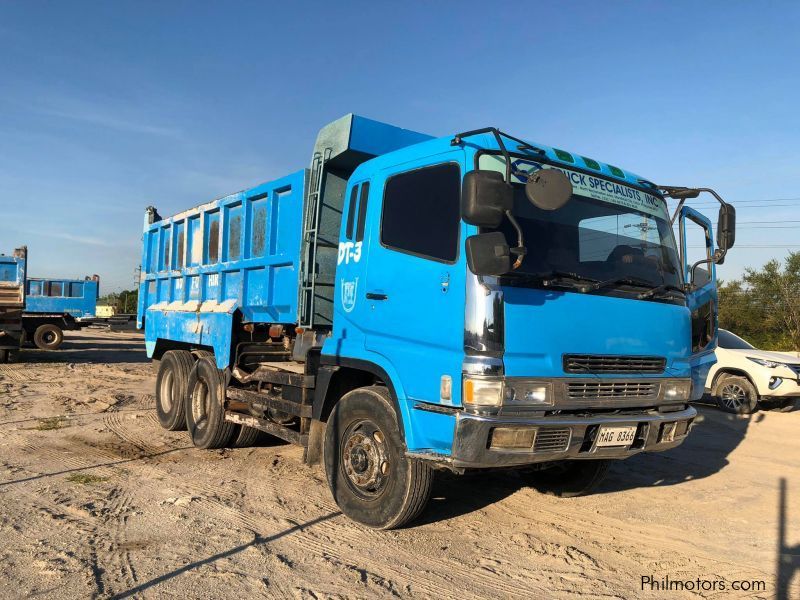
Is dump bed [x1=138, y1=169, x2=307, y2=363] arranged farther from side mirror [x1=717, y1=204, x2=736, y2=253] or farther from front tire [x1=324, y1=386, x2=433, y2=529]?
side mirror [x1=717, y1=204, x2=736, y2=253]

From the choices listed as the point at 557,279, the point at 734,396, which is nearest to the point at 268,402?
the point at 557,279

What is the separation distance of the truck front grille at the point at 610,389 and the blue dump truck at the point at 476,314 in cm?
1

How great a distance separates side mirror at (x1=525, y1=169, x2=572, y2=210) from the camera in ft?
12.7

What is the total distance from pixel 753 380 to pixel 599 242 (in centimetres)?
827

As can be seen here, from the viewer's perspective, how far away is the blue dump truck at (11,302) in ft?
56.1

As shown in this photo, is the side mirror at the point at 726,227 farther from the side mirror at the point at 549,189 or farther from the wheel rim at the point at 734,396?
the wheel rim at the point at 734,396

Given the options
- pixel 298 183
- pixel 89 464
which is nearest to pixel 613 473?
pixel 298 183

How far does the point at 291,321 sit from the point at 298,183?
4.28ft

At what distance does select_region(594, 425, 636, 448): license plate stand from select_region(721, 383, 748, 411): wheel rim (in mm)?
8188

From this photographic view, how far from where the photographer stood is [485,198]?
369 centimetres

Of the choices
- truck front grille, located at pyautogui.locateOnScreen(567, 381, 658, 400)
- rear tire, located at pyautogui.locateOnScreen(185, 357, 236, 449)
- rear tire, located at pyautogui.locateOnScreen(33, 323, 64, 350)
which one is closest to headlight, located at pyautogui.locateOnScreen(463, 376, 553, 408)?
truck front grille, located at pyautogui.locateOnScreen(567, 381, 658, 400)

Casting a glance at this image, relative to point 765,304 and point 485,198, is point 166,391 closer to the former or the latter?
point 485,198

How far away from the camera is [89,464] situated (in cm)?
626

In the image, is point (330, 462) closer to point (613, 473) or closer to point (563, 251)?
point (563, 251)
